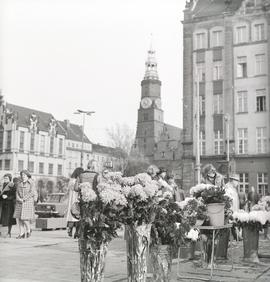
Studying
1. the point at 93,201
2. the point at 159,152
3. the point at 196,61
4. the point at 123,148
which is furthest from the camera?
the point at 159,152

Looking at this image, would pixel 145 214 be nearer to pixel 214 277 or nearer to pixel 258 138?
pixel 214 277

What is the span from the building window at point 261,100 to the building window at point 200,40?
7278 millimetres

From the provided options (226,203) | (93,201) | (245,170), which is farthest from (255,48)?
(93,201)

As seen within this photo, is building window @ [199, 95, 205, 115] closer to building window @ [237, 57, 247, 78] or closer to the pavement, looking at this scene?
building window @ [237, 57, 247, 78]

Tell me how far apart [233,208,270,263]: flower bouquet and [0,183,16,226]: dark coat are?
24.7ft

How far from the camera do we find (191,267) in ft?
27.0

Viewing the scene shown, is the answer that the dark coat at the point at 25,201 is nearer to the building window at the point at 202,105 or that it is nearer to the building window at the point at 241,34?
the building window at the point at 202,105

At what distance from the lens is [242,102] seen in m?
45.8

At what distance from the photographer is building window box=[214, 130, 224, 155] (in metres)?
45.8

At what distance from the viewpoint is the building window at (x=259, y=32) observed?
A: 149 feet

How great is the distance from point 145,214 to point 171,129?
4782 inches

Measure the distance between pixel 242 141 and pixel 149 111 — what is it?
247 ft

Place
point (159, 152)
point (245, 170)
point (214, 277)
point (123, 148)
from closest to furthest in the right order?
1. point (214, 277)
2. point (245, 170)
3. point (123, 148)
4. point (159, 152)

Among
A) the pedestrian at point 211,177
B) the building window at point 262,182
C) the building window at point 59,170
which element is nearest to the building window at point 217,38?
the building window at point 262,182
